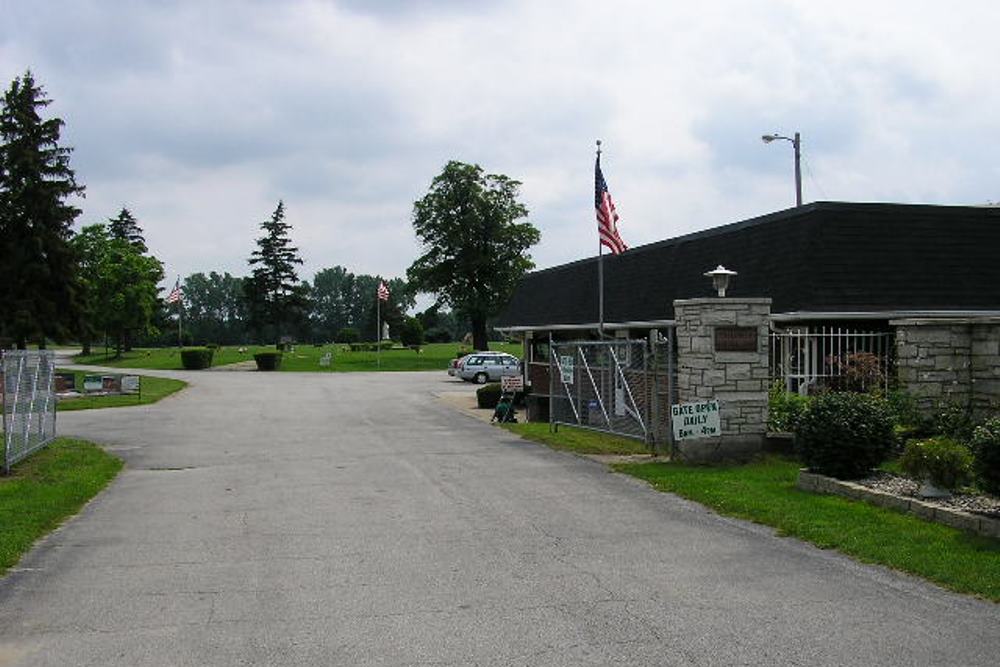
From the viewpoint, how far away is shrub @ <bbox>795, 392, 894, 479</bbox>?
10734 mm

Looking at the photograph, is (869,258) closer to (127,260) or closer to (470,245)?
(470,245)

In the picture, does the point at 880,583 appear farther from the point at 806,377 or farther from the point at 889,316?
the point at 889,316

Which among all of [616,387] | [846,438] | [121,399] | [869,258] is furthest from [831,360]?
[121,399]

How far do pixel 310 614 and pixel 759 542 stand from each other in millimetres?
4167

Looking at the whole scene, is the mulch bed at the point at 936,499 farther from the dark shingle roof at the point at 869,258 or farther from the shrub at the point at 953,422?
the dark shingle roof at the point at 869,258

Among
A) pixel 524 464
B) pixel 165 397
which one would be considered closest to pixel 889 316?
pixel 524 464

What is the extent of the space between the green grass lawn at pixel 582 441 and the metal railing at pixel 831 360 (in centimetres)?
268

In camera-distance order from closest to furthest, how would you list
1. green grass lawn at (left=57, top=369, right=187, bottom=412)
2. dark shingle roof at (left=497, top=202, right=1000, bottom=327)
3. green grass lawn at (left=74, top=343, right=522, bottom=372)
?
dark shingle roof at (left=497, top=202, right=1000, bottom=327) < green grass lawn at (left=57, top=369, right=187, bottom=412) < green grass lawn at (left=74, top=343, right=522, bottom=372)

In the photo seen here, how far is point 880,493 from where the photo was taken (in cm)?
977

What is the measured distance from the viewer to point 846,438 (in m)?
10.7

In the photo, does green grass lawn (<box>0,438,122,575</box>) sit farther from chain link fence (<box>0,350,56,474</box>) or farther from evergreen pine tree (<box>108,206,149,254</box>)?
evergreen pine tree (<box>108,206,149,254</box>)

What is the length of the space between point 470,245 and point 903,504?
6478cm

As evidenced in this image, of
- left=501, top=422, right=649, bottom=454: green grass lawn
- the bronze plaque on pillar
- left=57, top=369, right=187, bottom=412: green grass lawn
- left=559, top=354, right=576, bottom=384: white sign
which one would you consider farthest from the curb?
left=57, top=369, right=187, bottom=412: green grass lawn

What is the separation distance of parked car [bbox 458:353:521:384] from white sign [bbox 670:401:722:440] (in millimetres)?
31803
